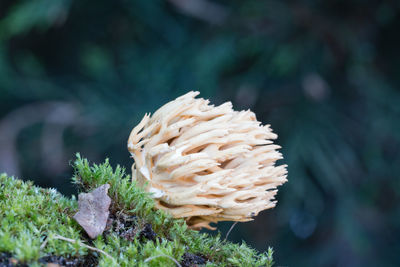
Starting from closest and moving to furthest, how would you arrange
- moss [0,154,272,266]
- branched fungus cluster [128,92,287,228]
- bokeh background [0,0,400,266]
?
moss [0,154,272,266] < branched fungus cluster [128,92,287,228] < bokeh background [0,0,400,266]

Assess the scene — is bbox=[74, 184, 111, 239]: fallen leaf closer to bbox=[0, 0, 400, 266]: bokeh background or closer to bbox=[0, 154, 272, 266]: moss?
bbox=[0, 154, 272, 266]: moss

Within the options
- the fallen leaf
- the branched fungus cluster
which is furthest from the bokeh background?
the fallen leaf

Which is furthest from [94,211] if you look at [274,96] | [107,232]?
[274,96]

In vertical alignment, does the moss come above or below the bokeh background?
below

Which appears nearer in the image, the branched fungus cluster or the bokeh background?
the branched fungus cluster

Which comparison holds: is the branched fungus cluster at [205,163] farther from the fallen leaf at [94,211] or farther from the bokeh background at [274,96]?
the bokeh background at [274,96]

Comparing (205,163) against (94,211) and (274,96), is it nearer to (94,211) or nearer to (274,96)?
(94,211)

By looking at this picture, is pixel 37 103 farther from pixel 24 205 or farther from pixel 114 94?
pixel 24 205
